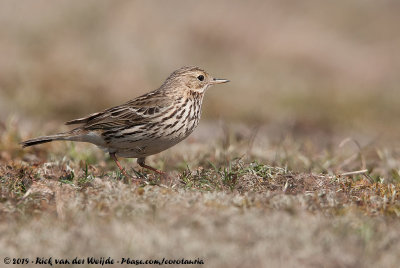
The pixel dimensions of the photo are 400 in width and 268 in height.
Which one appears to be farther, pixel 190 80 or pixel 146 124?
pixel 190 80

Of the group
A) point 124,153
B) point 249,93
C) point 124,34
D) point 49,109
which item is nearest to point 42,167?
point 124,153

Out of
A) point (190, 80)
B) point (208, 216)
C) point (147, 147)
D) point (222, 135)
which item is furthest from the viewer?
point (222, 135)

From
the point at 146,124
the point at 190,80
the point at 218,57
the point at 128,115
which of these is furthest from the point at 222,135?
the point at 218,57

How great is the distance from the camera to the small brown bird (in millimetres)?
7363

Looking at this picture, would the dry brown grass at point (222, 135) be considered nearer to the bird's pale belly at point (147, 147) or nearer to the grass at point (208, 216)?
the grass at point (208, 216)

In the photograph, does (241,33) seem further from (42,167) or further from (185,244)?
(185,244)

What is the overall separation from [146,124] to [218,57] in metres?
12.8

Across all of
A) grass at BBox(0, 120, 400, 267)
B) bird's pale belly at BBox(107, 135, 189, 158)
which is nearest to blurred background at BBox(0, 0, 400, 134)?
bird's pale belly at BBox(107, 135, 189, 158)

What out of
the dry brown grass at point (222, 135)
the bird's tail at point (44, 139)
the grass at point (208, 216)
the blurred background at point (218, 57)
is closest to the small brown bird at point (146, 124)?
the bird's tail at point (44, 139)

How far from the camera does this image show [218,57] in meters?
20.0

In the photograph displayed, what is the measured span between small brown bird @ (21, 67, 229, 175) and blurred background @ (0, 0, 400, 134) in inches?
160

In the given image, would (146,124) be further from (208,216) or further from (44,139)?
(208,216)

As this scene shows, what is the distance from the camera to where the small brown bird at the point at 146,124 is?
7.36m

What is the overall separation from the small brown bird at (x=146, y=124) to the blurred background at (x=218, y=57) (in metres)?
4.06
